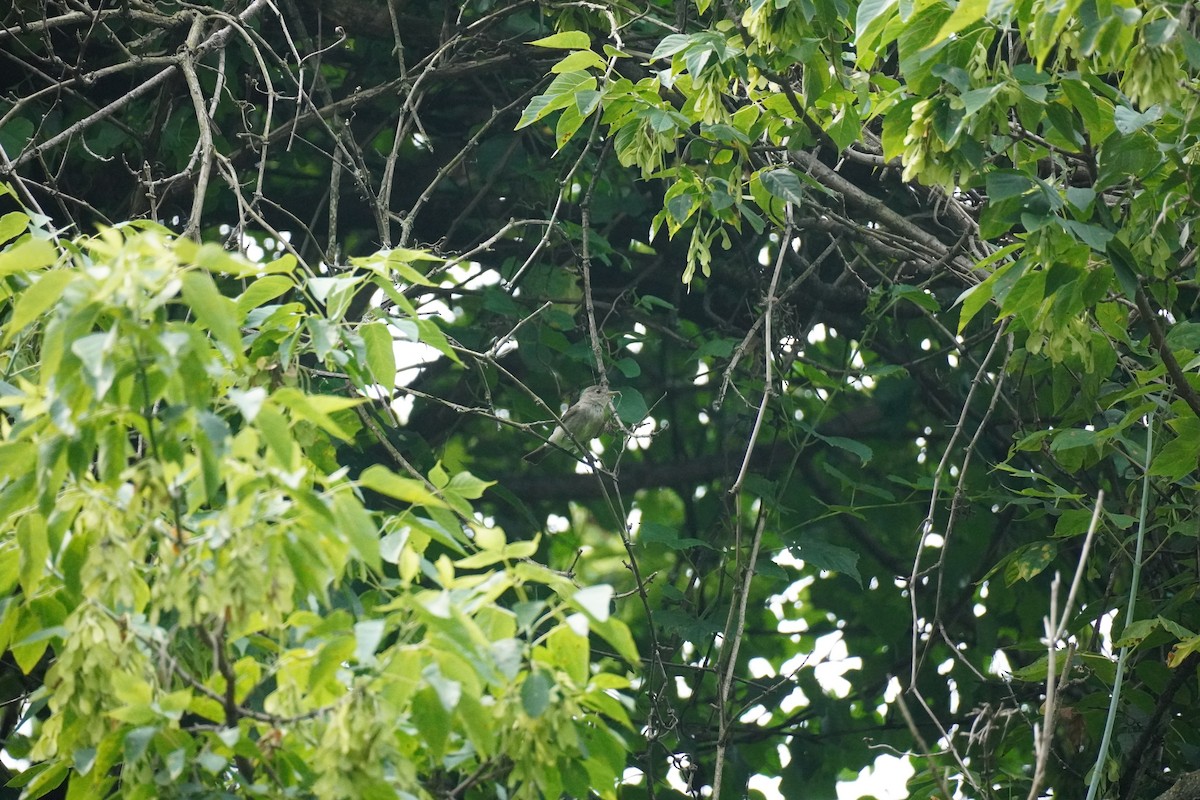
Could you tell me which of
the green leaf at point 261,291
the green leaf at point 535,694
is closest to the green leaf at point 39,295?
the green leaf at point 261,291

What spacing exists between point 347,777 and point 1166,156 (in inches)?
56.0

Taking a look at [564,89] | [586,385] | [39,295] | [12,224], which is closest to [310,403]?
[39,295]

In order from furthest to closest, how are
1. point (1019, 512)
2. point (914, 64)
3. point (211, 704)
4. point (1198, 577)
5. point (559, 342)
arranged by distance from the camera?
point (1019, 512) → point (559, 342) → point (1198, 577) → point (914, 64) → point (211, 704)

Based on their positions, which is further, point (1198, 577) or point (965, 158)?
point (1198, 577)

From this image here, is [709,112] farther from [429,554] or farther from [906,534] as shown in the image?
[906,534]

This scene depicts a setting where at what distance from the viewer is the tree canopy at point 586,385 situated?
1.10m

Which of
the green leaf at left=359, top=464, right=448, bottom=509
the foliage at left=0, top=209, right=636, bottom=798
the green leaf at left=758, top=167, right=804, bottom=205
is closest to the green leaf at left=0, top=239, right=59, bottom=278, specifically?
the foliage at left=0, top=209, right=636, bottom=798

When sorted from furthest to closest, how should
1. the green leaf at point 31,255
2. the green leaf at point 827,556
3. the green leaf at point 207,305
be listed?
1. the green leaf at point 827,556
2. the green leaf at point 31,255
3. the green leaf at point 207,305

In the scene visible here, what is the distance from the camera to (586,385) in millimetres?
2992

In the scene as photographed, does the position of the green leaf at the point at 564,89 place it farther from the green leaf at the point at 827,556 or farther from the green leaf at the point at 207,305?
the green leaf at the point at 827,556

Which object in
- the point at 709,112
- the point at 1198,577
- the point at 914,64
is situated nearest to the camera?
the point at 914,64

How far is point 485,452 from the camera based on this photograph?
3.18 m

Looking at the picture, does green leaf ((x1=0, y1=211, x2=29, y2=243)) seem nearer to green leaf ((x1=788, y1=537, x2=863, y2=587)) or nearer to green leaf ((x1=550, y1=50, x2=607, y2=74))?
green leaf ((x1=550, y1=50, x2=607, y2=74))

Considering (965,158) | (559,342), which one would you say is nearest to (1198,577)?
(965,158)
